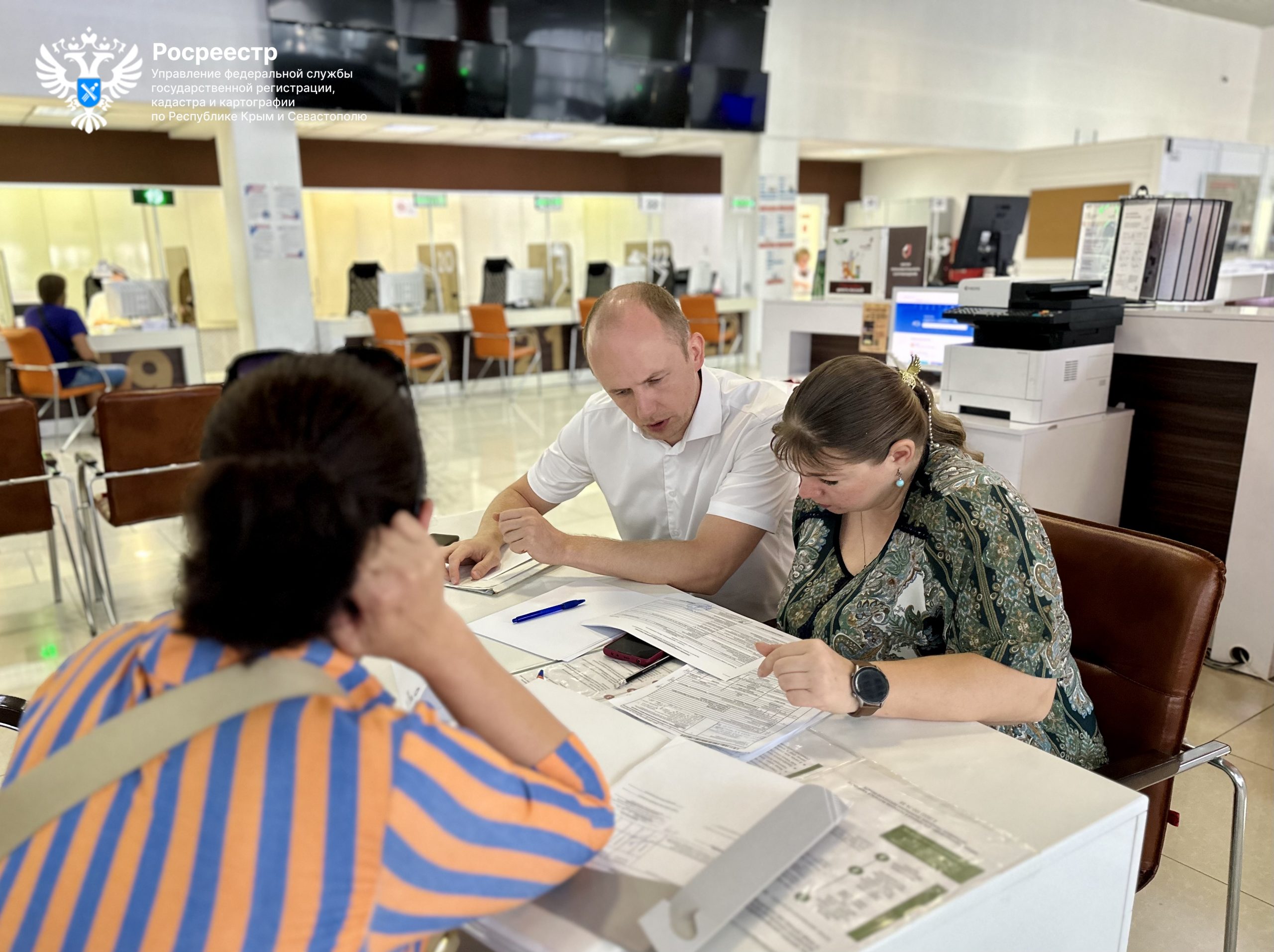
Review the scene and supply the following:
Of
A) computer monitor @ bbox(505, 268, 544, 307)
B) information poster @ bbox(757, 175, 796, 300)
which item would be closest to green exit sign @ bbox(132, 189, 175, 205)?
computer monitor @ bbox(505, 268, 544, 307)

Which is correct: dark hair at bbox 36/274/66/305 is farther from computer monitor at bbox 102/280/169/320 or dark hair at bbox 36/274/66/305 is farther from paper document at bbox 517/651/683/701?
paper document at bbox 517/651/683/701

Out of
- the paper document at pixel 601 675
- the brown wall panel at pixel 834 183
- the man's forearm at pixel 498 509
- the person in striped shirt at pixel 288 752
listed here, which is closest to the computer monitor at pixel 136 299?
the man's forearm at pixel 498 509

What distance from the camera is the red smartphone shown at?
136cm

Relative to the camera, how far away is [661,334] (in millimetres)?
1771

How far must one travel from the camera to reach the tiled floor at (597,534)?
1824 mm

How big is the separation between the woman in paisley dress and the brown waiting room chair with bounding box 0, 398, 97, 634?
2.90 metres

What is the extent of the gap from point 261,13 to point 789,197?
15.9 feet

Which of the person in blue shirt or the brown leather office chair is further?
the person in blue shirt

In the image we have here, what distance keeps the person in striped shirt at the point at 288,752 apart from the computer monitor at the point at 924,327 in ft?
11.1

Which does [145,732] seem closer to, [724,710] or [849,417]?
[724,710]

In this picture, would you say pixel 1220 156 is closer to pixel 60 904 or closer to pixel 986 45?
pixel 986 45

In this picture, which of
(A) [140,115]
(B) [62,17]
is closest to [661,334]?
(B) [62,17]

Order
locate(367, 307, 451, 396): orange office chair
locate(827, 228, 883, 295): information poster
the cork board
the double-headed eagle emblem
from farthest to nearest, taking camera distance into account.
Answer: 1. the cork board
2. locate(367, 307, 451, 396): orange office chair
3. the double-headed eagle emblem
4. locate(827, 228, 883, 295): information poster

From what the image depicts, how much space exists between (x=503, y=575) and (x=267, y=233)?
5.65 m
